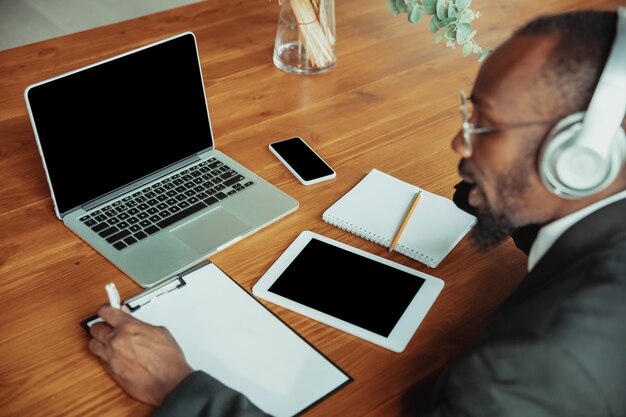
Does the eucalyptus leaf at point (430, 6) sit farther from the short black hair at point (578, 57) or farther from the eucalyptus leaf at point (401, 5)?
the short black hair at point (578, 57)

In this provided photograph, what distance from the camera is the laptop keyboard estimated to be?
115cm

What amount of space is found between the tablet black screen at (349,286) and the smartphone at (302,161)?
0.19 m

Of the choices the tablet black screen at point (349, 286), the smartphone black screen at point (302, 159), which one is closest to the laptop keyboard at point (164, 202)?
the smartphone black screen at point (302, 159)

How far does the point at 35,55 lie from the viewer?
1.59 m

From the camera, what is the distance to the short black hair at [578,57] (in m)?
0.82

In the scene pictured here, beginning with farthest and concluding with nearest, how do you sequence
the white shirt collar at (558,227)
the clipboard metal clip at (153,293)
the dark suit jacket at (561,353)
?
the clipboard metal clip at (153,293) → the white shirt collar at (558,227) → the dark suit jacket at (561,353)

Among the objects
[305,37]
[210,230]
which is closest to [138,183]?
[210,230]

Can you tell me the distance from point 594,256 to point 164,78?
76cm

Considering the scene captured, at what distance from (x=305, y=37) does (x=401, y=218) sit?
53 centimetres

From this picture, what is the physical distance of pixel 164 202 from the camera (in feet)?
3.97

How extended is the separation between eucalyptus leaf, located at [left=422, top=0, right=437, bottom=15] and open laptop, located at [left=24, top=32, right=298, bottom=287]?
18.7 inches

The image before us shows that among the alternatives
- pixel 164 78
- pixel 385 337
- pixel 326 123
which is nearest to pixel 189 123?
pixel 164 78

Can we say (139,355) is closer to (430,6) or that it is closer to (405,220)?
(405,220)

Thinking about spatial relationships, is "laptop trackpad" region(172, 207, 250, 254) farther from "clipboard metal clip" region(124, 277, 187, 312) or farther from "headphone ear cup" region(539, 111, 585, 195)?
→ "headphone ear cup" region(539, 111, 585, 195)
